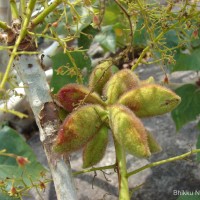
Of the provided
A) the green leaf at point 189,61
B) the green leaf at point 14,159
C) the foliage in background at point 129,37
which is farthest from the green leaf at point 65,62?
Answer: the green leaf at point 189,61

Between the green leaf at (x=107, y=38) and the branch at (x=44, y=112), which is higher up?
the green leaf at (x=107, y=38)

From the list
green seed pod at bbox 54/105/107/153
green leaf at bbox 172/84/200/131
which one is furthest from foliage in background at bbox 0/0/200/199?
green seed pod at bbox 54/105/107/153

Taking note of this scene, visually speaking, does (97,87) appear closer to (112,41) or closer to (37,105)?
(37,105)

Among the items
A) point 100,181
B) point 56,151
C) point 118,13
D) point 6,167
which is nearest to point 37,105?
point 56,151

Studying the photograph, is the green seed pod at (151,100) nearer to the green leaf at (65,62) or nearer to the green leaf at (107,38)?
the green leaf at (65,62)

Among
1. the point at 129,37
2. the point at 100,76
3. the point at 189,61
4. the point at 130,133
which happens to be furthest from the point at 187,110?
the point at 130,133

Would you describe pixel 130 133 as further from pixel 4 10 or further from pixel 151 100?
pixel 4 10

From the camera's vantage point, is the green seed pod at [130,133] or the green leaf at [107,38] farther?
the green leaf at [107,38]
